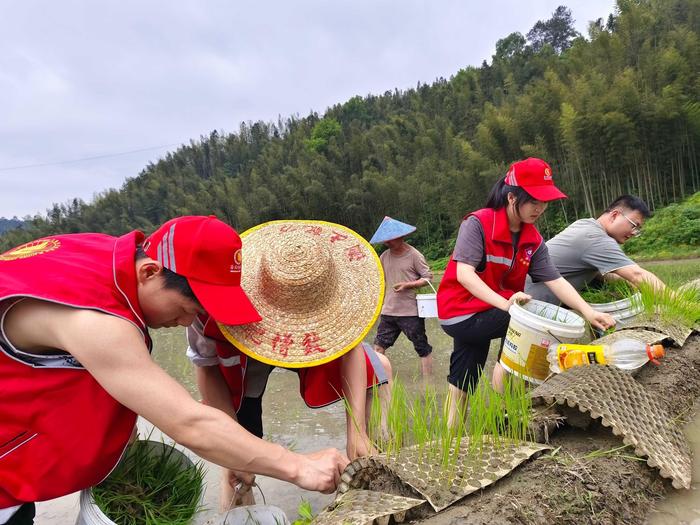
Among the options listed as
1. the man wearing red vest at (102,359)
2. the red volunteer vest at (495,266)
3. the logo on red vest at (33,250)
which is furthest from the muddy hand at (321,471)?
the red volunteer vest at (495,266)

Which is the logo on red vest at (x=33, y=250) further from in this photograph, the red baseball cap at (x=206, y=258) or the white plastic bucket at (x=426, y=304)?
the white plastic bucket at (x=426, y=304)

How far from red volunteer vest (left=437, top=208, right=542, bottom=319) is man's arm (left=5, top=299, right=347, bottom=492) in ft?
5.04

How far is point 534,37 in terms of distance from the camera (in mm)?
59125

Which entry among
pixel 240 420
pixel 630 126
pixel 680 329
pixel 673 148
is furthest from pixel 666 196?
pixel 240 420

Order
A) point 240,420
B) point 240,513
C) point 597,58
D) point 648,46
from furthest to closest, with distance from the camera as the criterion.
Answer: point 597,58 < point 648,46 < point 240,420 < point 240,513

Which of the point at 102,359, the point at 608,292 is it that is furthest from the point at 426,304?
the point at 102,359

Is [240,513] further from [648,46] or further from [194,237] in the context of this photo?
[648,46]

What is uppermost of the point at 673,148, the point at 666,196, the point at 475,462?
the point at 475,462

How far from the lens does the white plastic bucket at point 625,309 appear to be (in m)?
2.61

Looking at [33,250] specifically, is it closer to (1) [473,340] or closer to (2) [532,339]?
(2) [532,339]

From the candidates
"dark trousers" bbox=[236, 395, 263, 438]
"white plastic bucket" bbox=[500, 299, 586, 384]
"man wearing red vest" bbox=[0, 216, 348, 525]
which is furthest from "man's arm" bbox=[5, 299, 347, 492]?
"white plastic bucket" bbox=[500, 299, 586, 384]

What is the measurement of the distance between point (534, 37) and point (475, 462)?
69.6 m

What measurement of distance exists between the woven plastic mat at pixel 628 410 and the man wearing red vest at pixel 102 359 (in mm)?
844

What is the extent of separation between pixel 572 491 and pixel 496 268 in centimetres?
127
